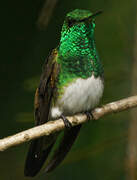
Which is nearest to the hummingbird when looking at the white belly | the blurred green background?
the white belly

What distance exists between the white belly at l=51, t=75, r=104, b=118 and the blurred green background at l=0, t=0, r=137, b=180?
0.38 m

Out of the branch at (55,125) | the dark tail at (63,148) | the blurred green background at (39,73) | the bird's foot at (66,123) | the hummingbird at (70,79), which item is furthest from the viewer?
the blurred green background at (39,73)

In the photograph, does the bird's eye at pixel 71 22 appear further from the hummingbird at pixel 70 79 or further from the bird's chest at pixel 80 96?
the bird's chest at pixel 80 96

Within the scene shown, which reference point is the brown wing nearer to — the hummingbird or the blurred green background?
the hummingbird

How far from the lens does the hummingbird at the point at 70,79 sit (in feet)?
9.81

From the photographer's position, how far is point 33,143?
10.6ft

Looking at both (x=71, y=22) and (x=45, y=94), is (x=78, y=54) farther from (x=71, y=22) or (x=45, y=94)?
(x=45, y=94)

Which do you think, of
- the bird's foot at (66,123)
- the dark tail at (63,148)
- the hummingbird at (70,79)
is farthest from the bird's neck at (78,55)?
the dark tail at (63,148)

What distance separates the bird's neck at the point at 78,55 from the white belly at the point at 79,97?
0.21ft

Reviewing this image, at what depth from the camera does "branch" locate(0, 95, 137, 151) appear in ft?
7.93

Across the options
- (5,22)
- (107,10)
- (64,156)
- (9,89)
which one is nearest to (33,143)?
(64,156)

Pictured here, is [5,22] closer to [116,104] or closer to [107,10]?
[107,10]

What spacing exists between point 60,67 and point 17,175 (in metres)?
1.07

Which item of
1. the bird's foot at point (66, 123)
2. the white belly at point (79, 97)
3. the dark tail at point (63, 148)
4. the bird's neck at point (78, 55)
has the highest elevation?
the bird's neck at point (78, 55)
